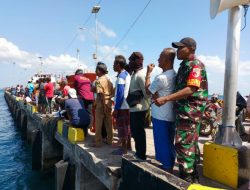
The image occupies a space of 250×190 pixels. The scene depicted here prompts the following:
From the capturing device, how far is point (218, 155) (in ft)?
11.8

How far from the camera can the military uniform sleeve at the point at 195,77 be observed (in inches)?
123

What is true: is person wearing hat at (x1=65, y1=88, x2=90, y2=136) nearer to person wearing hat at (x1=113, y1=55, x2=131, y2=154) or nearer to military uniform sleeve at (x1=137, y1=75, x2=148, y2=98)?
person wearing hat at (x1=113, y1=55, x2=131, y2=154)

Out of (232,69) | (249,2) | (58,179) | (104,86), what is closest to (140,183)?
(232,69)

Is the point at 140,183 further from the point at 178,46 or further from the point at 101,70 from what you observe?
the point at 101,70

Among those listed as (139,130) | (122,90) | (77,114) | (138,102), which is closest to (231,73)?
(138,102)

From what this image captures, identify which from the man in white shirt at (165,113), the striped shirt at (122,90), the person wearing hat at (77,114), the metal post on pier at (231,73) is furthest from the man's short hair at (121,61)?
the person wearing hat at (77,114)

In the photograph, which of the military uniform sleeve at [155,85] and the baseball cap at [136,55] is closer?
the military uniform sleeve at [155,85]

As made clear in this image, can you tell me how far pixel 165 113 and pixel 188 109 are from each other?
1.37 feet

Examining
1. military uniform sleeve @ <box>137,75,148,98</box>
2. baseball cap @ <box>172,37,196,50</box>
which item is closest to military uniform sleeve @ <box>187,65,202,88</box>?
baseball cap @ <box>172,37,196,50</box>

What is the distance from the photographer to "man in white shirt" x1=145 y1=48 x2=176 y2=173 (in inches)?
141

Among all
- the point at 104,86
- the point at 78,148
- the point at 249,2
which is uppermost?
the point at 249,2

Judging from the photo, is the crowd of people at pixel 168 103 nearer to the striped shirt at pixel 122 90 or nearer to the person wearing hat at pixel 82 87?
the striped shirt at pixel 122 90

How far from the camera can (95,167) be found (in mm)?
4859

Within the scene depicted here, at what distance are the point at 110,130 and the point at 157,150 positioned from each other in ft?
7.52
